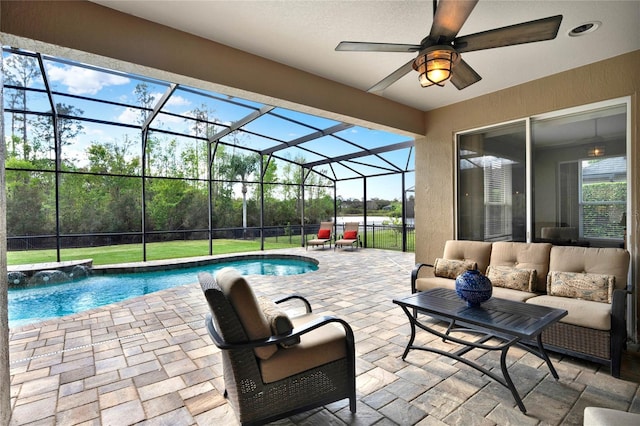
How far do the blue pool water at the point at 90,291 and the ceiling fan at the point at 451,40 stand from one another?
636cm

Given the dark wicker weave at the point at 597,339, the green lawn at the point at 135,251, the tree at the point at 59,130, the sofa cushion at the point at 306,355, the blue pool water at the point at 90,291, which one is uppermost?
the tree at the point at 59,130

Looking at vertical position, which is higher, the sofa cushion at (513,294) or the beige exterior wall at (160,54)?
the beige exterior wall at (160,54)

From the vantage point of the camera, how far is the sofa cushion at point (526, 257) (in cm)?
319

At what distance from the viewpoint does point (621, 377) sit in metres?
2.32

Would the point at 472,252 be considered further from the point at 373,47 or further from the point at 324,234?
the point at 324,234

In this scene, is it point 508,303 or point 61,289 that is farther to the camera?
point 61,289

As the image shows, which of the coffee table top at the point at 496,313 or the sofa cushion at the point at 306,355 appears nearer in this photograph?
the sofa cushion at the point at 306,355

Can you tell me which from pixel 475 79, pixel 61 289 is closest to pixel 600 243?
pixel 475 79

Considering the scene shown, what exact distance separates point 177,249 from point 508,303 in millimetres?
12320

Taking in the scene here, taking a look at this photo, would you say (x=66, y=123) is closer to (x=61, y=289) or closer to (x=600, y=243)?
(x=61, y=289)

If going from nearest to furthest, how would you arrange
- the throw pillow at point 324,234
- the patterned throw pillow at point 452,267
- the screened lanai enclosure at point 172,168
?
the patterned throw pillow at point 452,267 < the screened lanai enclosure at point 172,168 < the throw pillow at point 324,234

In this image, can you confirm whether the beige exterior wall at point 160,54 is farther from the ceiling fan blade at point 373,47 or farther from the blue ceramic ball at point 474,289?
the blue ceramic ball at point 474,289

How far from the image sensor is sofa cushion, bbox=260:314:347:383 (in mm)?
1720

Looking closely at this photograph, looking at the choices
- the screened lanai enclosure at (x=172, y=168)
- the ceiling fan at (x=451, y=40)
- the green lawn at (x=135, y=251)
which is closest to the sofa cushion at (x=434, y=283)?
the ceiling fan at (x=451, y=40)
